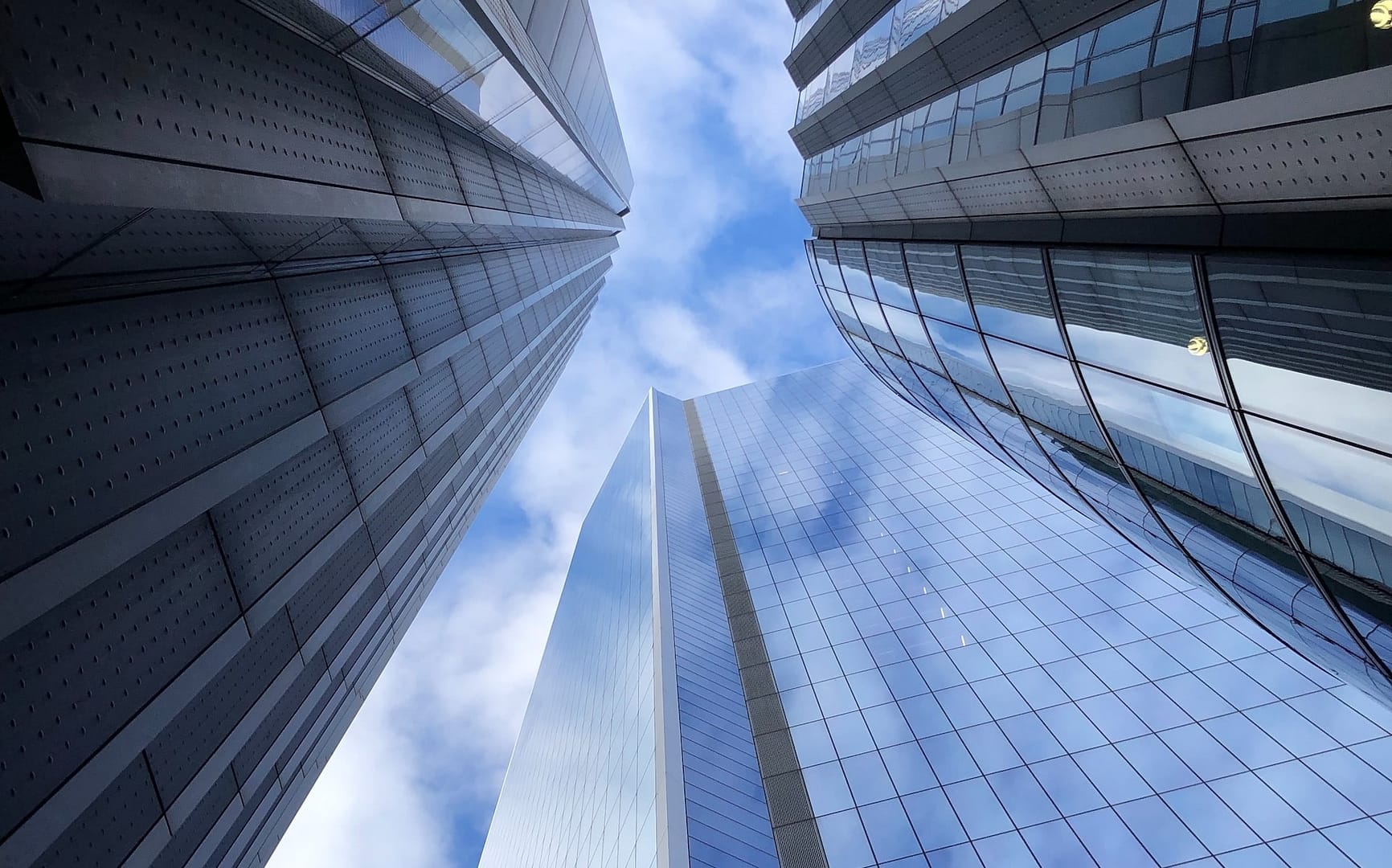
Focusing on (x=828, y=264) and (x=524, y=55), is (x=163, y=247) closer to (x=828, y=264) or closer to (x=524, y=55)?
(x=524, y=55)

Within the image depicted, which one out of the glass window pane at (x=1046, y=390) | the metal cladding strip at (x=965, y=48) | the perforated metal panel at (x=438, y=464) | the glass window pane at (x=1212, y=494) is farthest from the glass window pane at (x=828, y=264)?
the glass window pane at (x=1212, y=494)

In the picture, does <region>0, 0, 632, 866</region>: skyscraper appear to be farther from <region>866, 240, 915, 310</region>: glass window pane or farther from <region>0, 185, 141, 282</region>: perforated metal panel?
<region>866, 240, 915, 310</region>: glass window pane

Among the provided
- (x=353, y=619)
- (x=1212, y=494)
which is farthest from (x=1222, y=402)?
(x=353, y=619)

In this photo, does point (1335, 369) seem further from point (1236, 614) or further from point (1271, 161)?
point (1236, 614)

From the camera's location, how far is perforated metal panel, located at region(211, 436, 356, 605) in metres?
7.19

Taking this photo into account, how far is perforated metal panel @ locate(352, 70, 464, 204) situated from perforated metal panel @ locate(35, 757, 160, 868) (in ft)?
25.1

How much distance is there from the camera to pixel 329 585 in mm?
10156

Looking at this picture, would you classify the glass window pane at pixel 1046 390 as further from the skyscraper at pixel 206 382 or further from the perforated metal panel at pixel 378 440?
the perforated metal panel at pixel 378 440

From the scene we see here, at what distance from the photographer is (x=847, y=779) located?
22.7 metres

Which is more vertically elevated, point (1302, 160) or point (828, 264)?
point (828, 264)

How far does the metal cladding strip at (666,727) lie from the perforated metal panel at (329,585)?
36.2 feet

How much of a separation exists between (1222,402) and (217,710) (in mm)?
12099

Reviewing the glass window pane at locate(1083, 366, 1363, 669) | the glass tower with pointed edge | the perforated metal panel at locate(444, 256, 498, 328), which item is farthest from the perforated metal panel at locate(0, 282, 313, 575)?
the glass tower with pointed edge

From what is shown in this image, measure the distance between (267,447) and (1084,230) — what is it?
1096 cm
